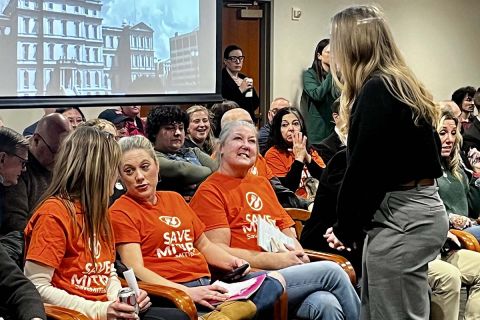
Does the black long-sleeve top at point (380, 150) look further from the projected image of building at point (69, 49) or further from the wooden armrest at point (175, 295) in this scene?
the projected image of building at point (69, 49)

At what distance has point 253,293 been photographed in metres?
2.69

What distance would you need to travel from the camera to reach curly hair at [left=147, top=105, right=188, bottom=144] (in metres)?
3.57

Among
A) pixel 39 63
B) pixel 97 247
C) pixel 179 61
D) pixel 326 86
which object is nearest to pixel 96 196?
pixel 97 247

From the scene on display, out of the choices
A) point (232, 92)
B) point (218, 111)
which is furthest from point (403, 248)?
point (232, 92)

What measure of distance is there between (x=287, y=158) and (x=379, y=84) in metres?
2.25

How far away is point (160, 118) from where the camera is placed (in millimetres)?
3582

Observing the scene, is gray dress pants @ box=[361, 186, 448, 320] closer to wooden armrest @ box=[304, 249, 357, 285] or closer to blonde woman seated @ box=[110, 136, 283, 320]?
blonde woman seated @ box=[110, 136, 283, 320]

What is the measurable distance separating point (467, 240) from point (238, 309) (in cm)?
141

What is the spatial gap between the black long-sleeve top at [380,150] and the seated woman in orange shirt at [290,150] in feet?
6.68

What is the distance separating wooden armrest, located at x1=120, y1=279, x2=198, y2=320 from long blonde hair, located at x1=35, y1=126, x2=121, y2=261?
0.23 meters

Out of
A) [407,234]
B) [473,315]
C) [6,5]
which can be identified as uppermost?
[6,5]

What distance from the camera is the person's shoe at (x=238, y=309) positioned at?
8.40 ft

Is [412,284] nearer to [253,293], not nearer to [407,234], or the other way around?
[407,234]

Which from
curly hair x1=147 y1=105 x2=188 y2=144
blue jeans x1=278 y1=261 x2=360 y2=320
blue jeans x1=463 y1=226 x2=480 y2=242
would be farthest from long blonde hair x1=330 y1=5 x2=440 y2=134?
blue jeans x1=463 y1=226 x2=480 y2=242
